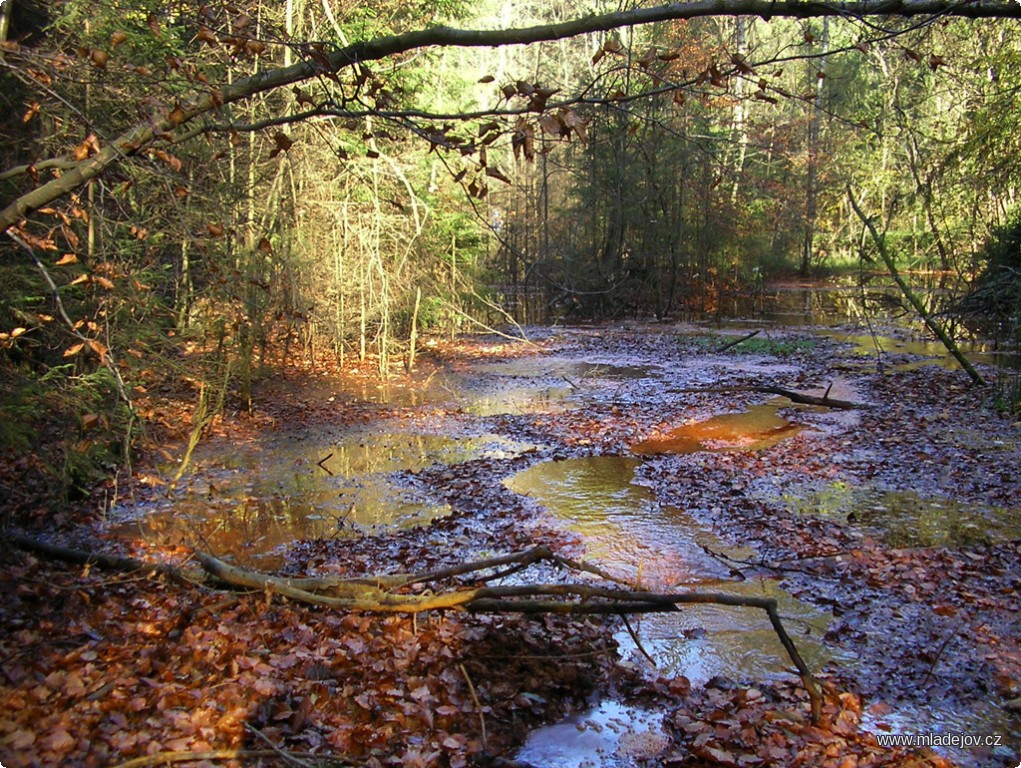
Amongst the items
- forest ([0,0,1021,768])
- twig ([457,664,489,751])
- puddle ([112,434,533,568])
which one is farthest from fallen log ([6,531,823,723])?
puddle ([112,434,533,568])

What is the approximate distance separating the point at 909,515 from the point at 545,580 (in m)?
4.33

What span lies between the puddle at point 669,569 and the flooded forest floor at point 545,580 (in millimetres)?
34

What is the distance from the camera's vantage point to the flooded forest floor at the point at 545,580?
13.9 ft

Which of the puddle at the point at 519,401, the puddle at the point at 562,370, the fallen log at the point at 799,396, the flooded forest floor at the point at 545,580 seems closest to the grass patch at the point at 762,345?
the puddle at the point at 562,370

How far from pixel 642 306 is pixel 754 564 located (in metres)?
25.1

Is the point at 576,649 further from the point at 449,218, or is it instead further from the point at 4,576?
the point at 449,218

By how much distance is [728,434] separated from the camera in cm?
1237

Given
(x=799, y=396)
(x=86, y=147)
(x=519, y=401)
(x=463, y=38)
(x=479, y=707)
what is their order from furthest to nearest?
1. (x=519, y=401)
2. (x=799, y=396)
3. (x=479, y=707)
4. (x=86, y=147)
5. (x=463, y=38)

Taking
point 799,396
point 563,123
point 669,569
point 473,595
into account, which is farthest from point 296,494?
point 799,396

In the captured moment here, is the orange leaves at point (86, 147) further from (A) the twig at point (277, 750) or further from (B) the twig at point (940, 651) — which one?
(B) the twig at point (940, 651)

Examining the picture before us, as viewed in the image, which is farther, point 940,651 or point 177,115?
point 940,651

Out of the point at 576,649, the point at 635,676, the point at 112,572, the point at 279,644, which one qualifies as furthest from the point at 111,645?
the point at 635,676

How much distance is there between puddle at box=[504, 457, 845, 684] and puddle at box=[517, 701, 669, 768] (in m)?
0.73

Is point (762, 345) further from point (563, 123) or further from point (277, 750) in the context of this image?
point (277, 750)
